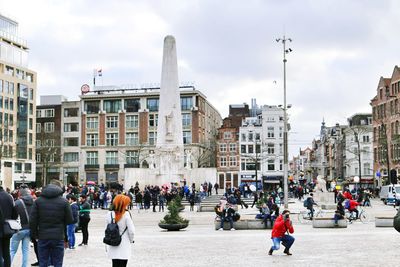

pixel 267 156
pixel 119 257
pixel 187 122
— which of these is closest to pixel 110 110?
pixel 187 122

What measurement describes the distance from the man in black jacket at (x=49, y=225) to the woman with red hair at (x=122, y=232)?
91cm

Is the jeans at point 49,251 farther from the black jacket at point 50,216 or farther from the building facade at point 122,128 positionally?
the building facade at point 122,128

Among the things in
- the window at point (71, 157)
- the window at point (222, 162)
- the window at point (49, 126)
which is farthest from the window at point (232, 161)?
the window at point (49, 126)

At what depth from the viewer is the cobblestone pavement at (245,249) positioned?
14.7 m

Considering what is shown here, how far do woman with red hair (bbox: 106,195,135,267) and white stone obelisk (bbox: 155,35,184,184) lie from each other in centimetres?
4684

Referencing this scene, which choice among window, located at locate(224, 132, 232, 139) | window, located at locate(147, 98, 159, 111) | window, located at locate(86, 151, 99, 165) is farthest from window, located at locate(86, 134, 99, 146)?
window, located at locate(224, 132, 232, 139)

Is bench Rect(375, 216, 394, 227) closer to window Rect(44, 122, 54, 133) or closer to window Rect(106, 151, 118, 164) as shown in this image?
window Rect(106, 151, 118, 164)

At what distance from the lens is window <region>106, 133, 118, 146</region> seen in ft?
340

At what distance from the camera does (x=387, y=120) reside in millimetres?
81562

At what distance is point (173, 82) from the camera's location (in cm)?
5678

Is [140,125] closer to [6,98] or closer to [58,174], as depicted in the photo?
[58,174]

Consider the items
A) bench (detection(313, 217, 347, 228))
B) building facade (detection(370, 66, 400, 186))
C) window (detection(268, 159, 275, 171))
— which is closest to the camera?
bench (detection(313, 217, 347, 228))

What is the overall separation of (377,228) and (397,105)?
56.3 m

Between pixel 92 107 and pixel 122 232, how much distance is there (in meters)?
97.1
